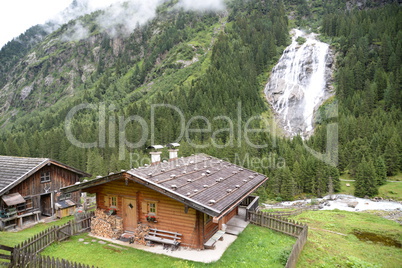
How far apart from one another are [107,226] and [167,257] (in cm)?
500

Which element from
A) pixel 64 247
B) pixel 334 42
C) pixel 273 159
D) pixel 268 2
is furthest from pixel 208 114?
pixel 268 2

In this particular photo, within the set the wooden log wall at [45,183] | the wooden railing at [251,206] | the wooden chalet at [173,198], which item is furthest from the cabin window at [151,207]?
the wooden log wall at [45,183]

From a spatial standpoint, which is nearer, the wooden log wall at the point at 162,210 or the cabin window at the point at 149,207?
the wooden log wall at the point at 162,210

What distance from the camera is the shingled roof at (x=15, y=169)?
20.9m

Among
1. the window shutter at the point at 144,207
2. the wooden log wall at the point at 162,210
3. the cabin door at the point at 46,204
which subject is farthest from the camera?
the cabin door at the point at 46,204

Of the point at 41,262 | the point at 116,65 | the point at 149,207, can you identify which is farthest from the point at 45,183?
the point at 116,65

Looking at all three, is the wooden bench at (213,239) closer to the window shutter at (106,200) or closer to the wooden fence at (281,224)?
the wooden fence at (281,224)

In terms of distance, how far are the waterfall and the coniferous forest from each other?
11.0ft

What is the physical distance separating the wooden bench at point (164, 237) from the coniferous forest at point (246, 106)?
34620 mm

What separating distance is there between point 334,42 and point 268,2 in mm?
69755

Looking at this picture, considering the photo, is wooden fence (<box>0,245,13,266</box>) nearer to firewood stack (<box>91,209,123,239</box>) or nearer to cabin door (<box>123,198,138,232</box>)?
firewood stack (<box>91,209,123,239</box>)

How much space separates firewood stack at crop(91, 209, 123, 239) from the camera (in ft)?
53.2

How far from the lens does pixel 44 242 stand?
1464cm

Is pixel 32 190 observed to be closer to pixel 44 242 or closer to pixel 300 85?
pixel 44 242
